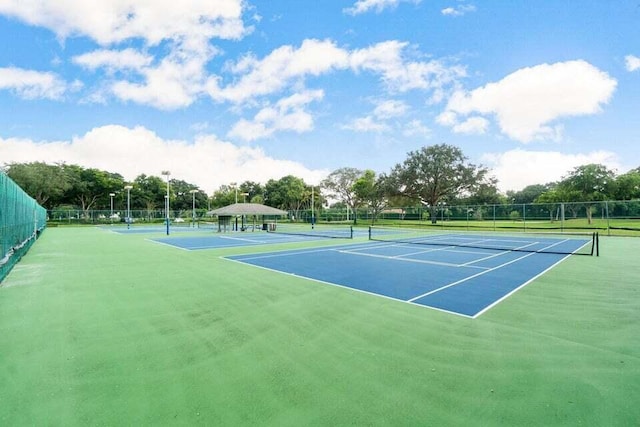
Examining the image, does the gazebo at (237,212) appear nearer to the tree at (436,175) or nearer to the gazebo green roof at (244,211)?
the gazebo green roof at (244,211)

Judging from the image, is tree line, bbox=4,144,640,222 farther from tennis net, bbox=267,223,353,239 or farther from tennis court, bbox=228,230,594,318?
tennis court, bbox=228,230,594,318

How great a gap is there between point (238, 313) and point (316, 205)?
2561 inches

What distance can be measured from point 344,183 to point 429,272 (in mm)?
53731

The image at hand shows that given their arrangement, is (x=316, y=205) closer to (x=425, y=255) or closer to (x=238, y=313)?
(x=425, y=255)

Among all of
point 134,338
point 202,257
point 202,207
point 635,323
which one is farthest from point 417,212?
point 202,207

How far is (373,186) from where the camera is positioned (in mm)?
49844

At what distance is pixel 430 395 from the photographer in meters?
2.91

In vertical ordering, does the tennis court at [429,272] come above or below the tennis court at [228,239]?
above

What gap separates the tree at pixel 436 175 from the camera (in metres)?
45.4

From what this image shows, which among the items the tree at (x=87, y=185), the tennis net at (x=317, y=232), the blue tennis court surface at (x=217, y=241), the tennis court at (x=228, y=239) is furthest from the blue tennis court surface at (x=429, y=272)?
the tree at (x=87, y=185)

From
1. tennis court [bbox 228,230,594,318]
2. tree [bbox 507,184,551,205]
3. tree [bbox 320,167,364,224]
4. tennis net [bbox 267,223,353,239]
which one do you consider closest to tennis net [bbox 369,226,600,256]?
tennis court [bbox 228,230,594,318]

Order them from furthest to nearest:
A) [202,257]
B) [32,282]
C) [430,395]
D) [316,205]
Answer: [316,205] < [202,257] < [32,282] < [430,395]

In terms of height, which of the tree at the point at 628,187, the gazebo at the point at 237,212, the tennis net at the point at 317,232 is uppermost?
the tree at the point at 628,187

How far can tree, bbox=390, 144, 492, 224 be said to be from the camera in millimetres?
45375
